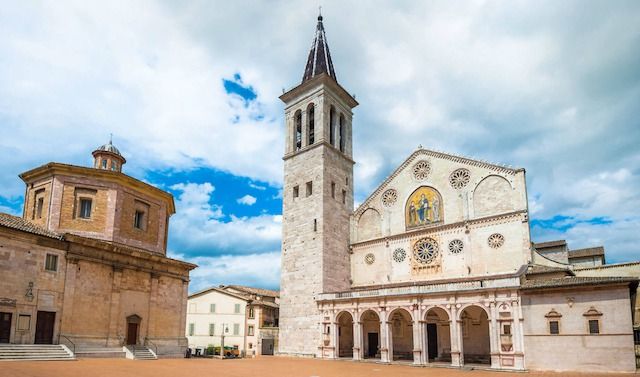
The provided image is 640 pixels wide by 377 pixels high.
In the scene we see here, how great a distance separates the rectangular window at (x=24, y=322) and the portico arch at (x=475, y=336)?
81.3 ft

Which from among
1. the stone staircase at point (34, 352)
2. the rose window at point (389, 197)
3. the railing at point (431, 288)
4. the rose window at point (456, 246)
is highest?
the rose window at point (389, 197)

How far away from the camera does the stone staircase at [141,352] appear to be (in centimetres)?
2532

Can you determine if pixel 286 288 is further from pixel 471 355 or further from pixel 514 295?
pixel 514 295

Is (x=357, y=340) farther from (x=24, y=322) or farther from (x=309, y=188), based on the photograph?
(x=24, y=322)

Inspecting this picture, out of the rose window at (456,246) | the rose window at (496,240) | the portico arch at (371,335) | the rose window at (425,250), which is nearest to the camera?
the rose window at (496,240)

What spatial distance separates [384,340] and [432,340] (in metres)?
4.19

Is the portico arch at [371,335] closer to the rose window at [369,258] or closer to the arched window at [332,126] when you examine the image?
the rose window at [369,258]

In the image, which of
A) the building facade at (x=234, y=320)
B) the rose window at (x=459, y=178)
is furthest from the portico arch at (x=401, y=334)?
the building facade at (x=234, y=320)

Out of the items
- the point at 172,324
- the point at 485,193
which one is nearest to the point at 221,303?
the point at 172,324

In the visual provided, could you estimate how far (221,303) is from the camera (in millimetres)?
46156

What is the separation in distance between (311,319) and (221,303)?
594 inches

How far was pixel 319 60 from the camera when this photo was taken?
142ft

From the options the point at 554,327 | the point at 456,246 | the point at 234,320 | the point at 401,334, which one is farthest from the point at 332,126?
the point at 554,327

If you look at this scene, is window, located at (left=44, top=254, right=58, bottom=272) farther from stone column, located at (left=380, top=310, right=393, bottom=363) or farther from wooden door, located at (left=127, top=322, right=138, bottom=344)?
stone column, located at (left=380, top=310, right=393, bottom=363)
